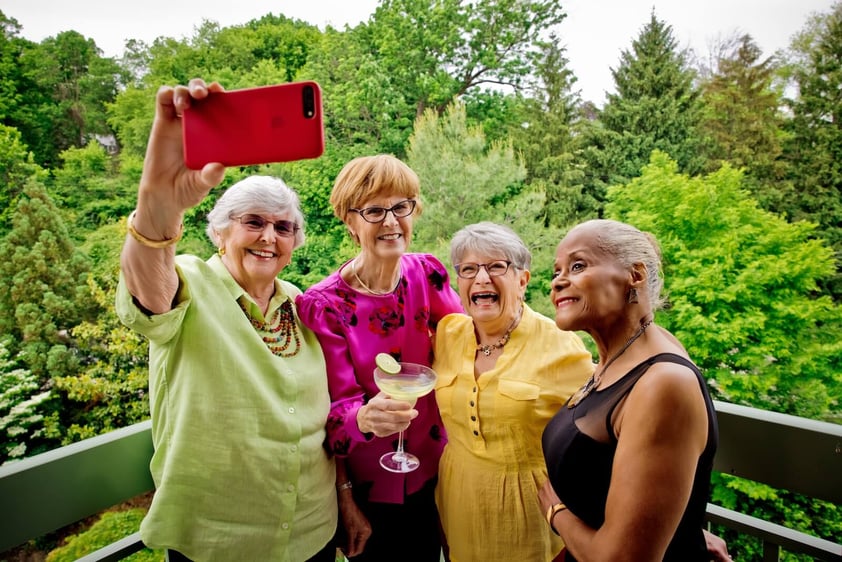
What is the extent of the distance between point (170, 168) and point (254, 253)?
54 cm

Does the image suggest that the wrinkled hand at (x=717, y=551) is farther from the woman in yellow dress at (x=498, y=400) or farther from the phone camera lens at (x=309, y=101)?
the phone camera lens at (x=309, y=101)

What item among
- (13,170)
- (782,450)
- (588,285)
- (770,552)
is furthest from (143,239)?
(13,170)

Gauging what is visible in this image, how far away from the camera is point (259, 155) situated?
0.96 m

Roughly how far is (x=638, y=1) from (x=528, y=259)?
2167 centimetres

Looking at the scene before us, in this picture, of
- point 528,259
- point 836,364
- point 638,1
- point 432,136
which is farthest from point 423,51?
point 528,259

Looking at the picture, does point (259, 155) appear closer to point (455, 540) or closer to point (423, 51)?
point (455, 540)

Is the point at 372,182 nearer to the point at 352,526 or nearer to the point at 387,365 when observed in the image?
the point at 387,365

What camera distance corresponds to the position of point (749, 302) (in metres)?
10.9

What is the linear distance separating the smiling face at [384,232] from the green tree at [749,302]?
34.7ft

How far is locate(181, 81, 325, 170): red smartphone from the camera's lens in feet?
3.08

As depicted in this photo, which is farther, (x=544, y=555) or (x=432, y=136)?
(x=432, y=136)

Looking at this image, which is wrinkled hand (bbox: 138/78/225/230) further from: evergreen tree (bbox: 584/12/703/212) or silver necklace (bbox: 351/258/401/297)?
evergreen tree (bbox: 584/12/703/212)

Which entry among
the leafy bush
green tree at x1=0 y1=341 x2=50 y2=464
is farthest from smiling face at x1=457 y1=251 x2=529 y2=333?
green tree at x1=0 y1=341 x2=50 y2=464

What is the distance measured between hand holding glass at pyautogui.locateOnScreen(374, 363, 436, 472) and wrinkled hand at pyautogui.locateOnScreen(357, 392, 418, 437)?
3 centimetres
